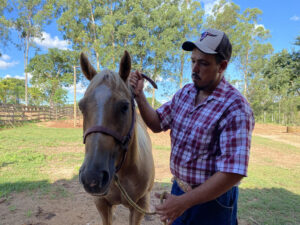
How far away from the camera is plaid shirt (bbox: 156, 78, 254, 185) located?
44.7 inches

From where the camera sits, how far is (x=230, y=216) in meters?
1.42

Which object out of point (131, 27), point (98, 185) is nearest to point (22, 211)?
point (98, 185)

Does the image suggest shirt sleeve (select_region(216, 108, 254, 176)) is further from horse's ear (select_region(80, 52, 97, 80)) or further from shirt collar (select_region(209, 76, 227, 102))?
horse's ear (select_region(80, 52, 97, 80))

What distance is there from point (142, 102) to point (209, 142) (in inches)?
30.2

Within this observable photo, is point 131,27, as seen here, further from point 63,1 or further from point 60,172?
point 60,172

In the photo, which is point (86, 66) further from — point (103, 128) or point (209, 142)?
point (209, 142)

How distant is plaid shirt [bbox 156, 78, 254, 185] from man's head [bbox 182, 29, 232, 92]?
0.30 ft

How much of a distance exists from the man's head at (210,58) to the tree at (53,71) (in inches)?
1057

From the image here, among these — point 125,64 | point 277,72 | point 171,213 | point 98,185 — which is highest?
point 277,72

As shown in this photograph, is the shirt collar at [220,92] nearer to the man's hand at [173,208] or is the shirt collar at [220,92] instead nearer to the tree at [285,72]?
the man's hand at [173,208]

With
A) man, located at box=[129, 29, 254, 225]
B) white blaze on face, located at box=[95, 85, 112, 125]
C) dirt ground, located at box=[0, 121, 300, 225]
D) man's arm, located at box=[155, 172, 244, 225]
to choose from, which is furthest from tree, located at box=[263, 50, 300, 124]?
white blaze on face, located at box=[95, 85, 112, 125]

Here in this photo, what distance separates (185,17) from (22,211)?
24.2m

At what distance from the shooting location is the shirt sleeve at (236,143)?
110 cm

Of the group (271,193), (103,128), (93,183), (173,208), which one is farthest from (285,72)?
(93,183)
